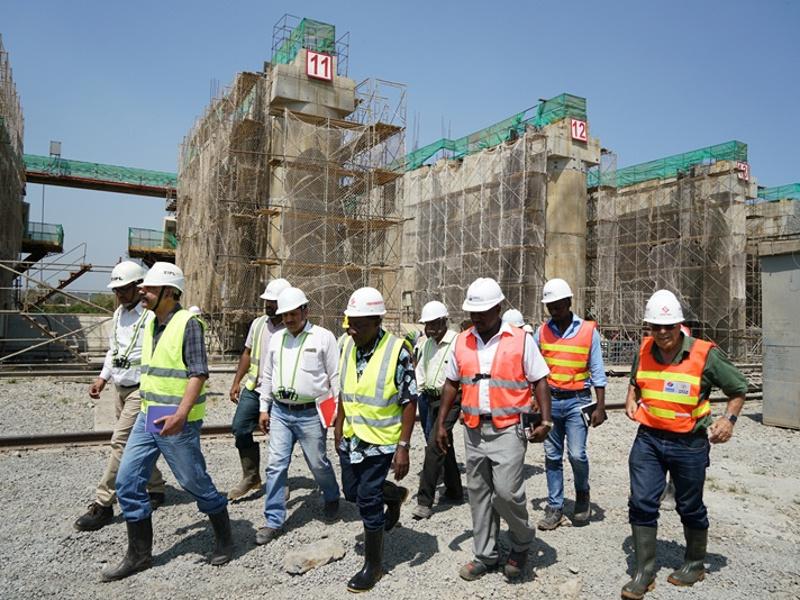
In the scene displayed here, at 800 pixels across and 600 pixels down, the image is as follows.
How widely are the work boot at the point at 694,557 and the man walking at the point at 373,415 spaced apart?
1941 mm

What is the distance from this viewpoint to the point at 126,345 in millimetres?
5078

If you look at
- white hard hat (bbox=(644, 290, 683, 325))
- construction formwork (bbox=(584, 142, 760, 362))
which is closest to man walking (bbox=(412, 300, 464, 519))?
white hard hat (bbox=(644, 290, 683, 325))

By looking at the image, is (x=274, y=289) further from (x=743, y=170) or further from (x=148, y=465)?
(x=743, y=170)

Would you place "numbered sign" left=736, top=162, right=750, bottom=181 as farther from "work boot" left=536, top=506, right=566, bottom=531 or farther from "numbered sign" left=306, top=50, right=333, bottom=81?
"work boot" left=536, top=506, right=566, bottom=531

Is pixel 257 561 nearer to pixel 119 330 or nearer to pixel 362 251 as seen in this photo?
pixel 119 330

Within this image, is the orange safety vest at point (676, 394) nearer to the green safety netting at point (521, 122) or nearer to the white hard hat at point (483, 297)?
the white hard hat at point (483, 297)

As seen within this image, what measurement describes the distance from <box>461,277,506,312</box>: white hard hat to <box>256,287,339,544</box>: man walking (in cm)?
125

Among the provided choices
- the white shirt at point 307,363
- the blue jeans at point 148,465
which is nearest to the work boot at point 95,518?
the blue jeans at point 148,465

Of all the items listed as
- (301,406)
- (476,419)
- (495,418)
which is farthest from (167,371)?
(495,418)

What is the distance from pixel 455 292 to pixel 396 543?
24489mm

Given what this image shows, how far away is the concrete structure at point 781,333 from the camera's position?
10.6 meters

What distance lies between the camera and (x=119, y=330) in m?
5.14

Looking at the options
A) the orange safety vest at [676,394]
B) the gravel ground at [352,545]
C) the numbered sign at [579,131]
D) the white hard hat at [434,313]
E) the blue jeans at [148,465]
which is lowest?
the gravel ground at [352,545]

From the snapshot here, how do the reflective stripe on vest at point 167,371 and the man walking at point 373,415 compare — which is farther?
the reflective stripe on vest at point 167,371
